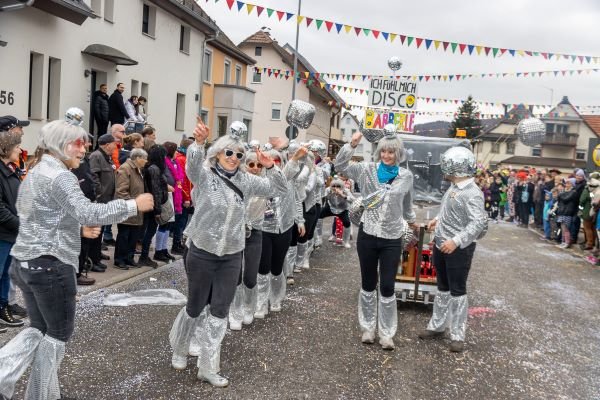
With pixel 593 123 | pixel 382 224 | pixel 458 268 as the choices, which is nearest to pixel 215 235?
pixel 382 224

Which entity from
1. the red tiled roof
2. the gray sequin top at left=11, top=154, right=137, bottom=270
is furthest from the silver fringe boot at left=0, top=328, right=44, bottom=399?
Answer: the red tiled roof

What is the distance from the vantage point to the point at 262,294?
6.11 m

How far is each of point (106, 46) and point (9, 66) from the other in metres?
4.18

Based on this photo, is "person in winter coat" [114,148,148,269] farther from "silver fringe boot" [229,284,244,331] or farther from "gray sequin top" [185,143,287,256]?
"gray sequin top" [185,143,287,256]

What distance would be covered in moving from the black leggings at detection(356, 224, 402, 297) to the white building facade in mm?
9755

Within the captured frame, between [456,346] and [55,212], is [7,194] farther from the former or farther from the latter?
[456,346]

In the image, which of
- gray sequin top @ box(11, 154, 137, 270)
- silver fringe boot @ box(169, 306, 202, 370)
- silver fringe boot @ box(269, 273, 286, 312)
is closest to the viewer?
gray sequin top @ box(11, 154, 137, 270)

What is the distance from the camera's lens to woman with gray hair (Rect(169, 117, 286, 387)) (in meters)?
4.23

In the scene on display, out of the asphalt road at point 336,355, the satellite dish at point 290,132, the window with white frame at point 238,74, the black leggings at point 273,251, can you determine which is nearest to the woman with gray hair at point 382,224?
the asphalt road at point 336,355

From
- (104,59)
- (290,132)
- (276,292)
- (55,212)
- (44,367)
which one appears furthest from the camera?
(104,59)

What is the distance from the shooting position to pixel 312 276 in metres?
8.52

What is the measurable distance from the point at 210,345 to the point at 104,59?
543 inches

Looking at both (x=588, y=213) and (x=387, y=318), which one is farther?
(x=588, y=213)

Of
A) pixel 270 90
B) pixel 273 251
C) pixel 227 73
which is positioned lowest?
pixel 273 251
